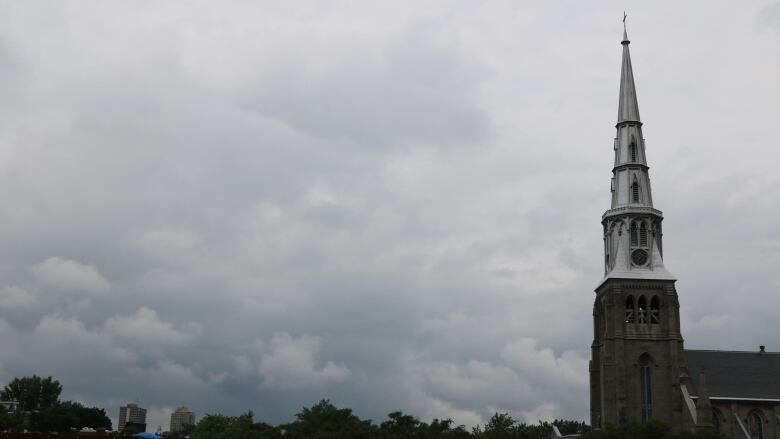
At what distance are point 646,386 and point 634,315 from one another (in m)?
7.19

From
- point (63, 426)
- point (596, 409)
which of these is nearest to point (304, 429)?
point (596, 409)

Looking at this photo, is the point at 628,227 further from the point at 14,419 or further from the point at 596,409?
the point at 14,419

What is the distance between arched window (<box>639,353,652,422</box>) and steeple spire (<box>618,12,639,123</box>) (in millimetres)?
27022

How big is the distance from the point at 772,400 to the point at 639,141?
99.5ft

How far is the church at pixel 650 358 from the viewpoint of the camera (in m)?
90.5

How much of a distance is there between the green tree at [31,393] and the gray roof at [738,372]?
130987 millimetres

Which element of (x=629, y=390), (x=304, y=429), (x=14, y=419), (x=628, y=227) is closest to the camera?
(x=304, y=429)

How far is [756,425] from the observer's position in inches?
3652

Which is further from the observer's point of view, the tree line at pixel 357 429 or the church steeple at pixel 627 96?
the church steeple at pixel 627 96

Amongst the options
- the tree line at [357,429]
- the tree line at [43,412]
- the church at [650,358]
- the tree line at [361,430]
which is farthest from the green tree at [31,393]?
the church at [650,358]

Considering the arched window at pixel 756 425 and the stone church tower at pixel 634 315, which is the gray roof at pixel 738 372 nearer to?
the arched window at pixel 756 425

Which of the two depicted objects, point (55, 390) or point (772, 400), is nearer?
point (772, 400)

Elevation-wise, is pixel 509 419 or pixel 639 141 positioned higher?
pixel 639 141

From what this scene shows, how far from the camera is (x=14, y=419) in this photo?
11844cm
